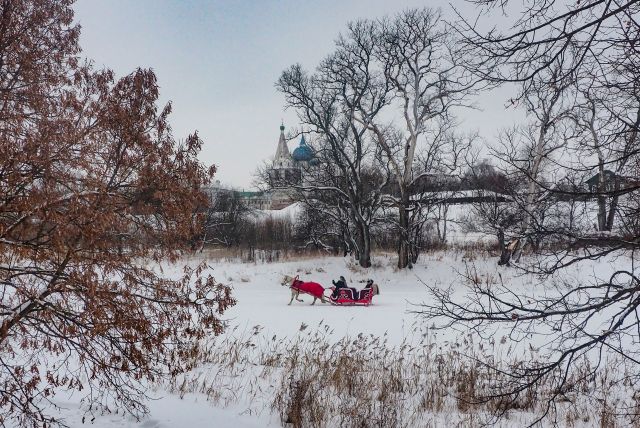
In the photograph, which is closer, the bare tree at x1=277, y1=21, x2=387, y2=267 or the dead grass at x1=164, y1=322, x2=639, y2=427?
the dead grass at x1=164, y1=322, x2=639, y2=427

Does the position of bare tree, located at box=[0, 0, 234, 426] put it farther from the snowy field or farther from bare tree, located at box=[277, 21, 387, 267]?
bare tree, located at box=[277, 21, 387, 267]

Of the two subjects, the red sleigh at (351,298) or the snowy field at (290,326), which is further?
the red sleigh at (351,298)

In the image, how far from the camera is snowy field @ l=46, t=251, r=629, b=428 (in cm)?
533

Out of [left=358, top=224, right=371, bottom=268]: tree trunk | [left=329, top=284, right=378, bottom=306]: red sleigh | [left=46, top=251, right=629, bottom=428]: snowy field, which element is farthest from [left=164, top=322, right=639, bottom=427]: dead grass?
[left=358, top=224, right=371, bottom=268]: tree trunk

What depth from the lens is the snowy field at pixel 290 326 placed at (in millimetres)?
5332

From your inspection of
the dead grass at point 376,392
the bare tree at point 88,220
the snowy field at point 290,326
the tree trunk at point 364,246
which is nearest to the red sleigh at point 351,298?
the snowy field at point 290,326

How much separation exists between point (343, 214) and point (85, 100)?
62.1 ft

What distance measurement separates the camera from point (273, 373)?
6699 mm

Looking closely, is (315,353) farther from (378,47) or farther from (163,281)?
(378,47)

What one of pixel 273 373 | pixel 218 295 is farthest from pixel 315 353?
pixel 218 295

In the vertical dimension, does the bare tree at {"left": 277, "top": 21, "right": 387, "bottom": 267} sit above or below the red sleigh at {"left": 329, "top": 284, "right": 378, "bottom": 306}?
above

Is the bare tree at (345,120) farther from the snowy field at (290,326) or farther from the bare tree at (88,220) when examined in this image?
the bare tree at (88,220)

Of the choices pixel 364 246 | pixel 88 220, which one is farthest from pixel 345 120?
pixel 88 220

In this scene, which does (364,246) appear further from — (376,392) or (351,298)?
(376,392)
